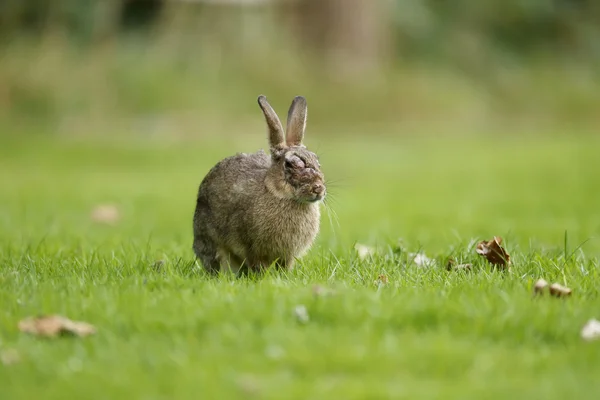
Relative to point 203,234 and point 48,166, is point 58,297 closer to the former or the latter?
point 203,234

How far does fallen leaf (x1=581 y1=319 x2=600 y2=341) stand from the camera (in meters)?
4.43

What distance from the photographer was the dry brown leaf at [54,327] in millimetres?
4504

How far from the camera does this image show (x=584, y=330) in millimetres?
4469

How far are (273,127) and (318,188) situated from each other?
0.57 metres

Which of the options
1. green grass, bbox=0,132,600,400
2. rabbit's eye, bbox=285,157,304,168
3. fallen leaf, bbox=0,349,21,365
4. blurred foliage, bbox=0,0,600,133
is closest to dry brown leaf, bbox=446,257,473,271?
green grass, bbox=0,132,600,400

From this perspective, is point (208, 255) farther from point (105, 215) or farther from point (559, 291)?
point (105, 215)

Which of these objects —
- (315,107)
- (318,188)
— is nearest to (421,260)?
(318,188)

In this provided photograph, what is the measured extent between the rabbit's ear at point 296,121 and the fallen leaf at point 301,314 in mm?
1894

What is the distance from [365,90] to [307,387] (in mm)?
21029

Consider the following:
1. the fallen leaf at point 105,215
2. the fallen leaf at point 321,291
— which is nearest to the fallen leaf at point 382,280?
the fallen leaf at point 321,291

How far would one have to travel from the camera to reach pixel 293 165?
6.02 metres

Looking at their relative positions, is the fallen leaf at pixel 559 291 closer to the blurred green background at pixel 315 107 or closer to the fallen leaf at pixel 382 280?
the fallen leaf at pixel 382 280

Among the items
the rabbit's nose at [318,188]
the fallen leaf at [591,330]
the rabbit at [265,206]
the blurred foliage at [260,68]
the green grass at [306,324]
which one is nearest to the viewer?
the green grass at [306,324]

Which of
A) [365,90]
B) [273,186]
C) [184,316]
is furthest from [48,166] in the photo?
[184,316]
